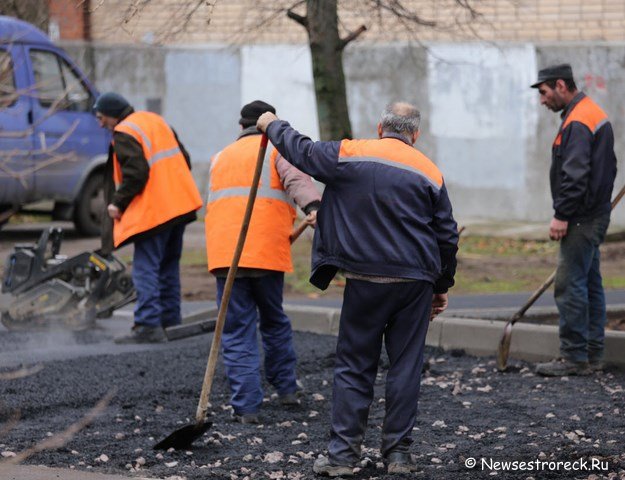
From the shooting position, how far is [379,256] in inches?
212

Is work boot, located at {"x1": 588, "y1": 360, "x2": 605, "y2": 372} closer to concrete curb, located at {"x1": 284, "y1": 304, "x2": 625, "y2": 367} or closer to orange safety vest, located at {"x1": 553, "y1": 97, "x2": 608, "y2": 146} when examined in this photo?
concrete curb, located at {"x1": 284, "y1": 304, "x2": 625, "y2": 367}

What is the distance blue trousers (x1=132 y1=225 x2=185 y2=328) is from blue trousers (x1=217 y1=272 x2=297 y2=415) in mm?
2100

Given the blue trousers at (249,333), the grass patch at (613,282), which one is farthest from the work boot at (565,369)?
the grass patch at (613,282)

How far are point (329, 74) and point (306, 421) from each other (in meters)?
6.00

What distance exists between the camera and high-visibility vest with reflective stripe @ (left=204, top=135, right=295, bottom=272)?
6664 millimetres

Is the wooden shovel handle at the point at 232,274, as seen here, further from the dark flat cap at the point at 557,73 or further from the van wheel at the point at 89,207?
the van wheel at the point at 89,207

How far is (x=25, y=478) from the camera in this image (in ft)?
16.6

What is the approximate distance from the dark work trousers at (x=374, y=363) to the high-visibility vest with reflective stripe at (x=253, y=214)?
1.20m

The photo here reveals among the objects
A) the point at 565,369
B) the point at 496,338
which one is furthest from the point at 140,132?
the point at 565,369

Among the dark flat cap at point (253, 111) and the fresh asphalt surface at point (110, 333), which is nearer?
the dark flat cap at point (253, 111)

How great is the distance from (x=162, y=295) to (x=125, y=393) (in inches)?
82.1

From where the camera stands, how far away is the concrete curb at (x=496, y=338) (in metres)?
7.88

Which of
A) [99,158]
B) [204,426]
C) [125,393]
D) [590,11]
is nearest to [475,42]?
[590,11]

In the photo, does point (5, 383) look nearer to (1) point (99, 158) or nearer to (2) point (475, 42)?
(1) point (99, 158)
